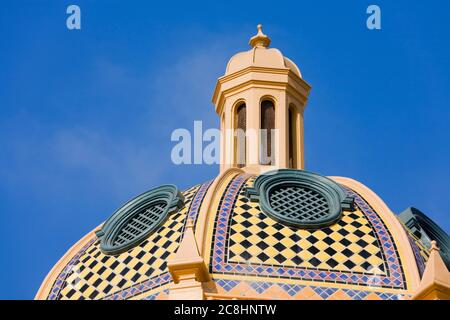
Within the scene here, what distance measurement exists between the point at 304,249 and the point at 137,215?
3996 mm

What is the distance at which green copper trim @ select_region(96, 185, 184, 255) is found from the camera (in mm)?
29797

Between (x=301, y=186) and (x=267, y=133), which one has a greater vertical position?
(x=267, y=133)

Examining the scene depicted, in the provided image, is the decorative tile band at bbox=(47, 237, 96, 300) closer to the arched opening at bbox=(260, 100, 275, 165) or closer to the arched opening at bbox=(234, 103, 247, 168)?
the arched opening at bbox=(234, 103, 247, 168)

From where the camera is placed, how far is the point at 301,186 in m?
30.8

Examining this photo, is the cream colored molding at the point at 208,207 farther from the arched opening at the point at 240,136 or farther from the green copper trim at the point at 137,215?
the arched opening at the point at 240,136

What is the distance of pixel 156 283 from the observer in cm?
2791

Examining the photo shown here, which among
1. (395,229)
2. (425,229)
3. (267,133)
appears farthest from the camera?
(267,133)

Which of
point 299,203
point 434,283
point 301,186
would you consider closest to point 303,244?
point 299,203

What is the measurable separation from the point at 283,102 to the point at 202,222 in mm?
5909

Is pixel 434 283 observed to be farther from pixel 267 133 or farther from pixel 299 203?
pixel 267 133

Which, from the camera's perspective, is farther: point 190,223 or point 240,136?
point 240,136

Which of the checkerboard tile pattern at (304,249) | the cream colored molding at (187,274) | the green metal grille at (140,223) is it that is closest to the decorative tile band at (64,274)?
the green metal grille at (140,223)

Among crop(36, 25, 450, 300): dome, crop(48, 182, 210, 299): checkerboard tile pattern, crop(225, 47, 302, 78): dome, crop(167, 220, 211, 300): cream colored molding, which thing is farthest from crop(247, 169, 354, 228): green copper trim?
crop(225, 47, 302, 78): dome
